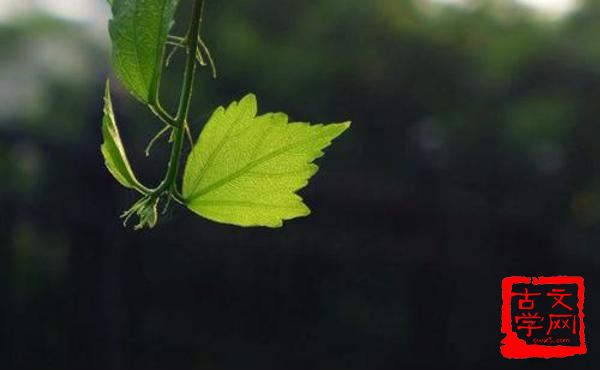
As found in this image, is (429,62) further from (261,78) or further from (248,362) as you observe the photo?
(248,362)

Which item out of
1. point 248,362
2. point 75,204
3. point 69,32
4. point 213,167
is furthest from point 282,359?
point 213,167

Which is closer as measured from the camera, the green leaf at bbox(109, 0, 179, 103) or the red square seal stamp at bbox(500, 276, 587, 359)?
the green leaf at bbox(109, 0, 179, 103)

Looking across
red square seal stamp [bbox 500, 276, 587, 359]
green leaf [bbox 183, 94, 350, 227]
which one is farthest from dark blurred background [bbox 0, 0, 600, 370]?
green leaf [bbox 183, 94, 350, 227]

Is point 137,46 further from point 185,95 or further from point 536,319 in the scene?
point 536,319

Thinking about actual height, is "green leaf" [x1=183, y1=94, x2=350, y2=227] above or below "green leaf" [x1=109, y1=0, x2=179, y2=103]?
below

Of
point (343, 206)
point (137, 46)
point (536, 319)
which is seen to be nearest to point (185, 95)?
point (137, 46)

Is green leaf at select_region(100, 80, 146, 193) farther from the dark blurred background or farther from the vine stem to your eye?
the dark blurred background

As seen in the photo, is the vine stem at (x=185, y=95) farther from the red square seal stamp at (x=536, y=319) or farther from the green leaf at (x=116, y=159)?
the red square seal stamp at (x=536, y=319)
